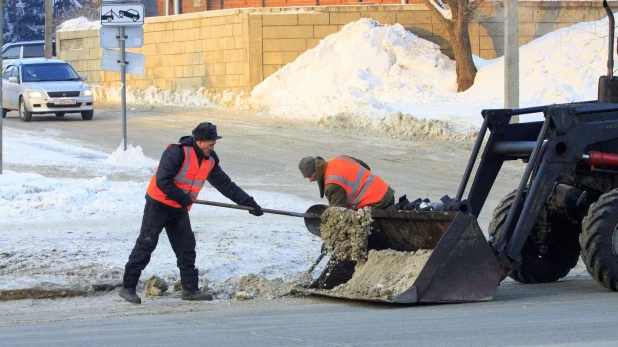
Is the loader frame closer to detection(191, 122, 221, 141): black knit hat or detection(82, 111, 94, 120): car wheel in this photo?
detection(191, 122, 221, 141): black knit hat

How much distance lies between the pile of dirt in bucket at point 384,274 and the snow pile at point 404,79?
44.8ft

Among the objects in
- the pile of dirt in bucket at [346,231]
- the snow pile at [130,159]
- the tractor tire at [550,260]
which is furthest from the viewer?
the snow pile at [130,159]

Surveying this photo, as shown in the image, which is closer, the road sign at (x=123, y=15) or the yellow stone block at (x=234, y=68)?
the road sign at (x=123, y=15)

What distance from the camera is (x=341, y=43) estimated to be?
27.0m

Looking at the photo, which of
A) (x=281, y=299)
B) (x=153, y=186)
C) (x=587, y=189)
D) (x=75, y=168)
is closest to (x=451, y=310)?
(x=281, y=299)

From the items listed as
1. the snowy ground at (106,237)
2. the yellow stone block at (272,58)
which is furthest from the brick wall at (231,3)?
the snowy ground at (106,237)

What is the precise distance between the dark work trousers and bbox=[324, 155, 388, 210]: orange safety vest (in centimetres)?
140

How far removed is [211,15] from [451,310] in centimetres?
2305

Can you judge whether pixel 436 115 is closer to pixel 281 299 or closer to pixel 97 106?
pixel 97 106

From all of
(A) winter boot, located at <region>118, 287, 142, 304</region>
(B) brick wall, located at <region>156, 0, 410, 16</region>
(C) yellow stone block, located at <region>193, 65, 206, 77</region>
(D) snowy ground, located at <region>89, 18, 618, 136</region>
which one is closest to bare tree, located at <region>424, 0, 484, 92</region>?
(D) snowy ground, located at <region>89, 18, 618, 136</region>

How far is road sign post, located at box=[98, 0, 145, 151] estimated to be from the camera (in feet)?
56.7

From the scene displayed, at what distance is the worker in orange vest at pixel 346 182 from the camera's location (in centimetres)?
891

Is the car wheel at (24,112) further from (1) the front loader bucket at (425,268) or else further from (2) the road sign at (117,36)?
(1) the front loader bucket at (425,268)

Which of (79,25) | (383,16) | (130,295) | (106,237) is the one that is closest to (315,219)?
(130,295)
